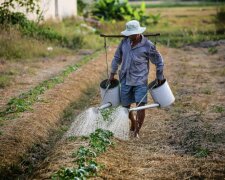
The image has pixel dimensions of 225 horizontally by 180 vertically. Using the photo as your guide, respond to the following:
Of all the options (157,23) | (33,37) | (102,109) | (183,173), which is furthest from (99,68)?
(157,23)

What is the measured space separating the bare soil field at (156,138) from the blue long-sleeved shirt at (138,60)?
910 mm

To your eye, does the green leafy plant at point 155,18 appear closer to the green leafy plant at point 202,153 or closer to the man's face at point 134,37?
the man's face at point 134,37

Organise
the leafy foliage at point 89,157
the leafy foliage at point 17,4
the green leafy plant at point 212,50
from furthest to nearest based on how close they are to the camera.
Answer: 1. the green leafy plant at point 212,50
2. the leafy foliage at point 17,4
3. the leafy foliage at point 89,157

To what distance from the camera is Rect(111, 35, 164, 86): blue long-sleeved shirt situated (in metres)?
8.27

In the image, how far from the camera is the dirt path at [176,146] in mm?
6410

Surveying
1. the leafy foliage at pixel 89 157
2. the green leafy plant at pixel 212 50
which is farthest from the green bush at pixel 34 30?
the leafy foliage at pixel 89 157

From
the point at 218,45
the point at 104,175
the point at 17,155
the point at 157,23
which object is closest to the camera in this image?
the point at 104,175

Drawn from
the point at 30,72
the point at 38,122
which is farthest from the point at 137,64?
the point at 30,72

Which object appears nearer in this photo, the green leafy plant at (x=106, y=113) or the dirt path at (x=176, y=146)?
the dirt path at (x=176, y=146)

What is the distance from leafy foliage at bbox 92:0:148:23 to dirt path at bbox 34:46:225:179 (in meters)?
17.1

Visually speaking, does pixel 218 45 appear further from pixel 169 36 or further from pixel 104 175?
pixel 104 175

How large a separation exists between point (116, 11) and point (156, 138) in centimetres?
2234

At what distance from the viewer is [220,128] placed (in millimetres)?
8688

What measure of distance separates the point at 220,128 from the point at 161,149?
4.73 ft
